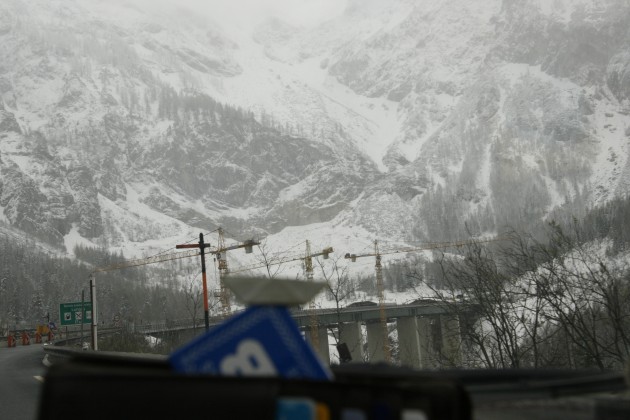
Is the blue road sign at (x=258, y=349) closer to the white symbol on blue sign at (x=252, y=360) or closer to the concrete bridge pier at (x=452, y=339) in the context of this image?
the white symbol on blue sign at (x=252, y=360)

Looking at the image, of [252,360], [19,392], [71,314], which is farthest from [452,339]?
[252,360]

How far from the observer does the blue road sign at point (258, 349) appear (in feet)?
5.71

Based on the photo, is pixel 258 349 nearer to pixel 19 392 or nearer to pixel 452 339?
pixel 19 392

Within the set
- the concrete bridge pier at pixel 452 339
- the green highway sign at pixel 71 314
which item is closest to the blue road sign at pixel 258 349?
the concrete bridge pier at pixel 452 339

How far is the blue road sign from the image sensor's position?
1739 millimetres

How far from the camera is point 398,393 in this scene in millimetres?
1635

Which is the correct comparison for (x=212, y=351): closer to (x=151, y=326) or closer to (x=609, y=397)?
(x=609, y=397)

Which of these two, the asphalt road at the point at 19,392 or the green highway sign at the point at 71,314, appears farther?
the green highway sign at the point at 71,314

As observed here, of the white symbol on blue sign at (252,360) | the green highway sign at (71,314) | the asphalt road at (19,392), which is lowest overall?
the asphalt road at (19,392)

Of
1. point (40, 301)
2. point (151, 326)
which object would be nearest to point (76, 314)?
point (151, 326)

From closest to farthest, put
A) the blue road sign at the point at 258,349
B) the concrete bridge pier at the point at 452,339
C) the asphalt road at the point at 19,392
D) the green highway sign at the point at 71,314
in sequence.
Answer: the blue road sign at the point at 258,349 < the asphalt road at the point at 19,392 < the concrete bridge pier at the point at 452,339 < the green highway sign at the point at 71,314

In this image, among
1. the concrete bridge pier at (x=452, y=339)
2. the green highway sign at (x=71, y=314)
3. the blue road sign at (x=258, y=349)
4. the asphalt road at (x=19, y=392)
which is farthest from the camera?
the green highway sign at (x=71, y=314)

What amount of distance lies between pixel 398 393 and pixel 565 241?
15.2 m

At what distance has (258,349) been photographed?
1.76m
